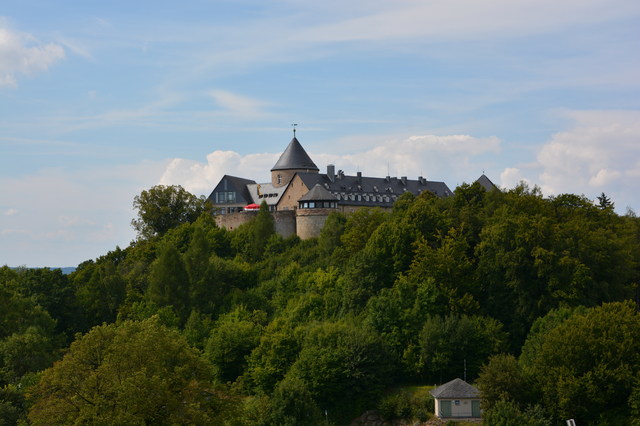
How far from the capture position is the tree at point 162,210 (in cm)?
8875

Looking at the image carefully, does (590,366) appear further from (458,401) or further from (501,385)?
(458,401)

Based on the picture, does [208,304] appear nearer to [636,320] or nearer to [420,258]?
[420,258]

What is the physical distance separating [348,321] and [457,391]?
11.7 m

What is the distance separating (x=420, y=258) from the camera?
63250 millimetres

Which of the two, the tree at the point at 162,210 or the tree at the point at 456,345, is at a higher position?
the tree at the point at 162,210

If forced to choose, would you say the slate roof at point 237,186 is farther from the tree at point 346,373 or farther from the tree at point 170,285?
the tree at point 346,373

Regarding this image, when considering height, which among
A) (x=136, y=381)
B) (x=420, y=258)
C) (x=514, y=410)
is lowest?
(x=514, y=410)

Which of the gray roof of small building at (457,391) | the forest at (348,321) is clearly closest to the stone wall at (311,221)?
the forest at (348,321)

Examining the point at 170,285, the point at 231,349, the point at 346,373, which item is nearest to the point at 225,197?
the point at 170,285

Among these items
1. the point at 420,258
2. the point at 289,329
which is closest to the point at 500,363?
the point at 420,258

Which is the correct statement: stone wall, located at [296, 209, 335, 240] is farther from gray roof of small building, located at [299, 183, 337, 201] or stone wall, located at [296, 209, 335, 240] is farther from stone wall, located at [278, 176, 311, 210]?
stone wall, located at [278, 176, 311, 210]

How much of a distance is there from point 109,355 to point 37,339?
20.0m

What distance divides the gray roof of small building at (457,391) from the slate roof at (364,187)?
98.9ft

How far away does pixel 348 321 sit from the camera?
6250 centimetres
